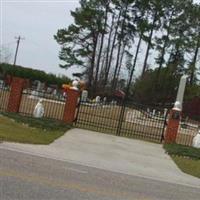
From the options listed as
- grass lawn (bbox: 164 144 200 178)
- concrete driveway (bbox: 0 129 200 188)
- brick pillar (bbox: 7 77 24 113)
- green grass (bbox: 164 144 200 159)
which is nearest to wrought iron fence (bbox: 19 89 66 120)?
brick pillar (bbox: 7 77 24 113)

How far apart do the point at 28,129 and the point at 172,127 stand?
7.90m

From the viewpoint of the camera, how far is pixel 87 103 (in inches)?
1101

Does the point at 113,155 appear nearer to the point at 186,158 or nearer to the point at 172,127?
the point at 186,158

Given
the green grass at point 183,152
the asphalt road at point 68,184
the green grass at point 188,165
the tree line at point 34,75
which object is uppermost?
the tree line at point 34,75

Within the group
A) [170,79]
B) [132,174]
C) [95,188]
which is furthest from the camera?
[170,79]

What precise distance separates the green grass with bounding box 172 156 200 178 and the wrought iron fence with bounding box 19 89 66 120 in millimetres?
8978

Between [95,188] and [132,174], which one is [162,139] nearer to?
[132,174]

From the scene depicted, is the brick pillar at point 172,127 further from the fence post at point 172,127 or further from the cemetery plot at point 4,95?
the cemetery plot at point 4,95

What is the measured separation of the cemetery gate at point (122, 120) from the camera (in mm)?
26859

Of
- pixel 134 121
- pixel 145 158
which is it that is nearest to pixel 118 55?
pixel 134 121

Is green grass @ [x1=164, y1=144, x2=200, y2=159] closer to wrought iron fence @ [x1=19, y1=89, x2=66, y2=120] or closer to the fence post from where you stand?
the fence post

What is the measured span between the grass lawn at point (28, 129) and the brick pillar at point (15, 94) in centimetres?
196

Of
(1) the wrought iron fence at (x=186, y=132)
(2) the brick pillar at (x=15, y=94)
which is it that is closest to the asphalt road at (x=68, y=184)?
(2) the brick pillar at (x=15, y=94)

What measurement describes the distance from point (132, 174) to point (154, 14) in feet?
212
